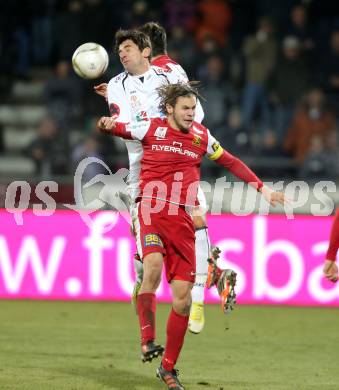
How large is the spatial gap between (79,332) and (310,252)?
12.5 ft

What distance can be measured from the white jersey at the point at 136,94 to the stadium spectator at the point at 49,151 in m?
7.56

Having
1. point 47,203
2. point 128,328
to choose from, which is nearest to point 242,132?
point 47,203

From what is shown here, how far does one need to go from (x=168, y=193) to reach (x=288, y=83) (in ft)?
32.3

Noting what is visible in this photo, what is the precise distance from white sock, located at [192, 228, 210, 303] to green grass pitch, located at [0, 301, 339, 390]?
58 centimetres

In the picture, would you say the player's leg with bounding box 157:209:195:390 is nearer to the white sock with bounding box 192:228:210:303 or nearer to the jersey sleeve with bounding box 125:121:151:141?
the jersey sleeve with bounding box 125:121:151:141

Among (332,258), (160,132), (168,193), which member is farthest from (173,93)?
(332,258)

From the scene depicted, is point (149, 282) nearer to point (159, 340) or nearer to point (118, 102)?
point (118, 102)

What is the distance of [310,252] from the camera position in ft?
47.2

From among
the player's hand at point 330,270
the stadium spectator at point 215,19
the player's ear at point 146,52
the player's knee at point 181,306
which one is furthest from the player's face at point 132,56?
the stadium spectator at point 215,19

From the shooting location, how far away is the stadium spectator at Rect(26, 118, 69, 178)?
17281mm

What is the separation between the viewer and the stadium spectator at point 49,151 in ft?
56.7

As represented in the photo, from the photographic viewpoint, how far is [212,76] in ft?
58.9

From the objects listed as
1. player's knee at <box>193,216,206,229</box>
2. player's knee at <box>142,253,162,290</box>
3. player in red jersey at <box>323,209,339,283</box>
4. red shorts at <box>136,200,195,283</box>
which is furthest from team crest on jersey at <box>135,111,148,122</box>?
player in red jersey at <box>323,209,339,283</box>

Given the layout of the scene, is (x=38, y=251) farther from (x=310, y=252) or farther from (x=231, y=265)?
(x=310, y=252)
